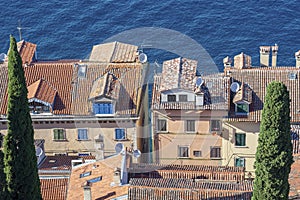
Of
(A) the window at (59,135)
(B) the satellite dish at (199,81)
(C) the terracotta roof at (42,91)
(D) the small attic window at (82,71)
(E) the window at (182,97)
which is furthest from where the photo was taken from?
(D) the small attic window at (82,71)

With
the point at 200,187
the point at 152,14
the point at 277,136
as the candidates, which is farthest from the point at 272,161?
the point at 152,14

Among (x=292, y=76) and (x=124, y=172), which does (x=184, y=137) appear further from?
(x=124, y=172)

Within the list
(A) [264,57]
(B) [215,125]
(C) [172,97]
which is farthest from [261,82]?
(C) [172,97]

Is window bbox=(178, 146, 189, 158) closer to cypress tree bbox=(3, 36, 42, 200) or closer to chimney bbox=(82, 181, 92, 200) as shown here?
chimney bbox=(82, 181, 92, 200)

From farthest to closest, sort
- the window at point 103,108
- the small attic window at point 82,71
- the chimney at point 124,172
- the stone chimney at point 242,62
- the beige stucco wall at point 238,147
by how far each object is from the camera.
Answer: the stone chimney at point 242,62, the small attic window at point 82,71, the window at point 103,108, the beige stucco wall at point 238,147, the chimney at point 124,172

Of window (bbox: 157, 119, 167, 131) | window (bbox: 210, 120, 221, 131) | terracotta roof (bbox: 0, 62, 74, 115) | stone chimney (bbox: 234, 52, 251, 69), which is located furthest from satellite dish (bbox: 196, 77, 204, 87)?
terracotta roof (bbox: 0, 62, 74, 115)

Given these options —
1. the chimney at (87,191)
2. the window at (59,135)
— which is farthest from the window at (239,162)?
the chimney at (87,191)

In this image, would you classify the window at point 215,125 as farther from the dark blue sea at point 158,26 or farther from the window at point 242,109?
the dark blue sea at point 158,26

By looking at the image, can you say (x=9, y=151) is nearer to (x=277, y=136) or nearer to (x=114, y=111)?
(x=277, y=136)
